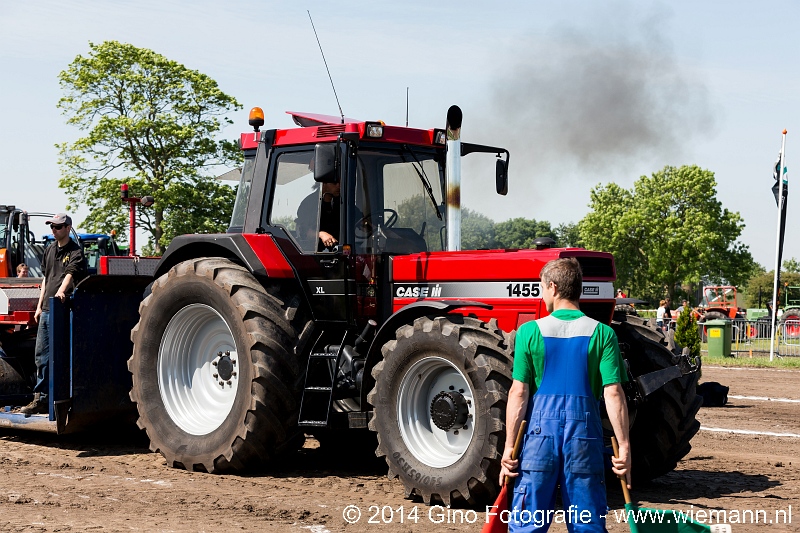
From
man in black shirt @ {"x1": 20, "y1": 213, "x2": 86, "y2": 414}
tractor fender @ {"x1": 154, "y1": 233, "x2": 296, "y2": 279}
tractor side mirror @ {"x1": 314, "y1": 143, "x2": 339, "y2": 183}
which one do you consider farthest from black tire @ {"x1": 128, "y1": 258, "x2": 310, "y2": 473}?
tractor side mirror @ {"x1": 314, "y1": 143, "x2": 339, "y2": 183}

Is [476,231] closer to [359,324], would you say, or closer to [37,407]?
[359,324]

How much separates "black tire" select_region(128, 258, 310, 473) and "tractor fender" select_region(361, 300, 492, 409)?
1.91ft

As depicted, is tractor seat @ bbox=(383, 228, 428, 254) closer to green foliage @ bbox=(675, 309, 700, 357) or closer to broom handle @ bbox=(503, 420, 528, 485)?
broom handle @ bbox=(503, 420, 528, 485)

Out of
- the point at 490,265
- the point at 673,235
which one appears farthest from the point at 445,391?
the point at 673,235

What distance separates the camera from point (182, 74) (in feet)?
125

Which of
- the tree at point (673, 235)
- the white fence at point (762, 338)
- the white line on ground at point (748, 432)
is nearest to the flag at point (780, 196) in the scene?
the white fence at point (762, 338)

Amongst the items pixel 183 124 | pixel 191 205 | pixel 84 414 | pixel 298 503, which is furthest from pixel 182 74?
pixel 298 503

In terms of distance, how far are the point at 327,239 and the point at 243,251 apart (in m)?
0.68

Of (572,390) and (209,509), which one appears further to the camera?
(209,509)

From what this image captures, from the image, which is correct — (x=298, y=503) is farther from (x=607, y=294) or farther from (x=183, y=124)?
(x=183, y=124)

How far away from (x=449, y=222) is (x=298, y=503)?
248cm

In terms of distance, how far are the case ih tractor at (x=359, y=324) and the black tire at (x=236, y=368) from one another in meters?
0.01

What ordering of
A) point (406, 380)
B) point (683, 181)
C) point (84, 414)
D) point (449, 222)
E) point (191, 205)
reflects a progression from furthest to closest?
point (683, 181)
point (191, 205)
point (84, 414)
point (449, 222)
point (406, 380)

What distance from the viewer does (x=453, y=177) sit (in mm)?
7762
